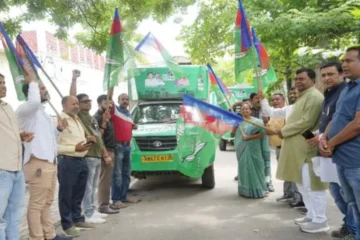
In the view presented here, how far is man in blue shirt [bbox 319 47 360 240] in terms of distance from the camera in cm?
339

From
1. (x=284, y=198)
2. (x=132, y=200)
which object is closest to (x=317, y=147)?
(x=284, y=198)

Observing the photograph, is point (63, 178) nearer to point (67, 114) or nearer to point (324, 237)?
point (67, 114)

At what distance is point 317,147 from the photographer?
4.47 meters

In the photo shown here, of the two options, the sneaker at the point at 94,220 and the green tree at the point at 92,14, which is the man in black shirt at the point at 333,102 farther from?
the green tree at the point at 92,14

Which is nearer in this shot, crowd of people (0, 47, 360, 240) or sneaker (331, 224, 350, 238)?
crowd of people (0, 47, 360, 240)

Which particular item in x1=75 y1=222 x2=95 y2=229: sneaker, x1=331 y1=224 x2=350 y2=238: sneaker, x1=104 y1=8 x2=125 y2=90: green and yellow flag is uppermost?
x1=104 y1=8 x2=125 y2=90: green and yellow flag

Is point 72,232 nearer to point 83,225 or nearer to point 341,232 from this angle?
point 83,225

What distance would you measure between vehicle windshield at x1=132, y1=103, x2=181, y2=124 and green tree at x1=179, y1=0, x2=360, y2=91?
3879 mm

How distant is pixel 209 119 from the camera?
5.66 metres

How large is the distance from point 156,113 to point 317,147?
4702 mm

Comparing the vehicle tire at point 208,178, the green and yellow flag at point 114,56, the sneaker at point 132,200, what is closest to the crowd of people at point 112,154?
the sneaker at point 132,200

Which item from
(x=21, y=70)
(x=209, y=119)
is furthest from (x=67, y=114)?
(x=209, y=119)

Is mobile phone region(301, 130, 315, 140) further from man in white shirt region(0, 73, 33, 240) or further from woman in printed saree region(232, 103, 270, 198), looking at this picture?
man in white shirt region(0, 73, 33, 240)

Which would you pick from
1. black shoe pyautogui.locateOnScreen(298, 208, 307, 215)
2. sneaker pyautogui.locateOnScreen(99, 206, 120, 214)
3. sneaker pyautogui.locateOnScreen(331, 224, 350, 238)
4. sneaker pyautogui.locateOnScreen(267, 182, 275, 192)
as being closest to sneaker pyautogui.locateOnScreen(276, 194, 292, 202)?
black shoe pyautogui.locateOnScreen(298, 208, 307, 215)
